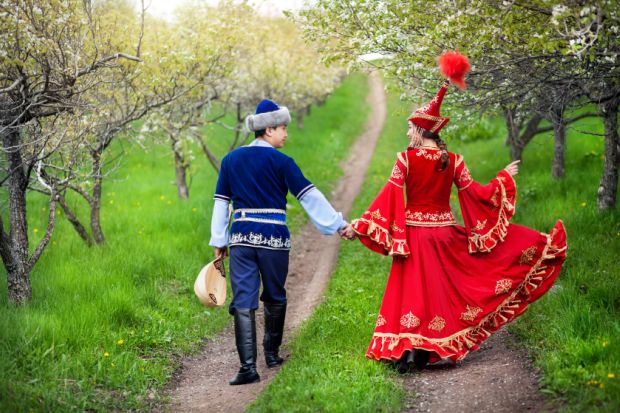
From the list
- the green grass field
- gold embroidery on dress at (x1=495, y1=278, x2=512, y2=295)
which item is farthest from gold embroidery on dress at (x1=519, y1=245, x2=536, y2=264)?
the green grass field

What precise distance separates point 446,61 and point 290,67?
14356mm

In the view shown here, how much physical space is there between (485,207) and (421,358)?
1615 mm

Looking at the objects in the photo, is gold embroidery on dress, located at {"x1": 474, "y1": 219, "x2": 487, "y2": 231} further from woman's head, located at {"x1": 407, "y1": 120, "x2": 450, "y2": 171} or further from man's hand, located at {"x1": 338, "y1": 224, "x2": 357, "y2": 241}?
man's hand, located at {"x1": 338, "y1": 224, "x2": 357, "y2": 241}

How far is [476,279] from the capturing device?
6.41 meters

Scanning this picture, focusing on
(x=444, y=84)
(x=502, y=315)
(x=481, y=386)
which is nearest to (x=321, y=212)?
(x=444, y=84)

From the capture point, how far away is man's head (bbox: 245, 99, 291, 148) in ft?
20.8

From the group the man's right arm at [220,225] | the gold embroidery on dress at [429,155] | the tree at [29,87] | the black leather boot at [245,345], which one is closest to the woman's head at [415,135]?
the gold embroidery on dress at [429,155]

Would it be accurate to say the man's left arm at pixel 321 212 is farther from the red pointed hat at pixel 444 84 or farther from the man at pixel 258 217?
the red pointed hat at pixel 444 84

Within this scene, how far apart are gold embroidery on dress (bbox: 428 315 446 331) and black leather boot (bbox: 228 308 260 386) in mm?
1686

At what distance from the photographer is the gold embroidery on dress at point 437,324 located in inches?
243

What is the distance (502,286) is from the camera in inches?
251

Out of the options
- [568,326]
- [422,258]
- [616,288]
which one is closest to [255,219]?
[422,258]

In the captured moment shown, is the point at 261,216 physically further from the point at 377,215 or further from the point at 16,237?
the point at 16,237

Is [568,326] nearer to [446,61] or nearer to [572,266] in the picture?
[572,266]
